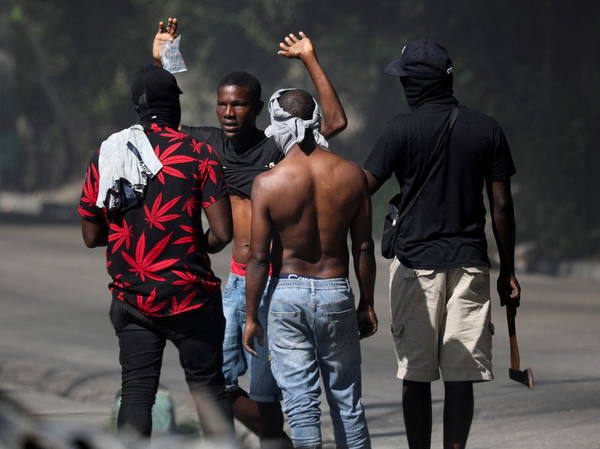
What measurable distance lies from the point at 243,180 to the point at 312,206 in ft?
2.16

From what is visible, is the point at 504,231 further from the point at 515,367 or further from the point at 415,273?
the point at 515,367

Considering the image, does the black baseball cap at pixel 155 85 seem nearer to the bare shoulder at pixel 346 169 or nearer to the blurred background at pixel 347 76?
the bare shoulder at pixel 346 169

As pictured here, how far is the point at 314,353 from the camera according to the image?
466cm

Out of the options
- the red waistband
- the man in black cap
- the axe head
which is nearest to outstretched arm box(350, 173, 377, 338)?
the man in black cap

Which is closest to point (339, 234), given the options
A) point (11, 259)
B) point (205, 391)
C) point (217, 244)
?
point (217, 244)

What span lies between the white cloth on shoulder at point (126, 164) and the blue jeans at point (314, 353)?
63 cm

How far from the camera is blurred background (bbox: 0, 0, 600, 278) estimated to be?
16547 mm

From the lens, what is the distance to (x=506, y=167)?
4.77 meters

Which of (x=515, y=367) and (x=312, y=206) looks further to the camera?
(x=515, y=367)

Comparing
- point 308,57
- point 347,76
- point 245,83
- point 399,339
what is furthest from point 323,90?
point 347,76

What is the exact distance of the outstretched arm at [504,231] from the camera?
478cm

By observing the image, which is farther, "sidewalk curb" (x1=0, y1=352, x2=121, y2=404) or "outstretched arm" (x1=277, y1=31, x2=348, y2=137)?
"sidewalk curb" (x1=0, y1=352, x2=121, y2=404)

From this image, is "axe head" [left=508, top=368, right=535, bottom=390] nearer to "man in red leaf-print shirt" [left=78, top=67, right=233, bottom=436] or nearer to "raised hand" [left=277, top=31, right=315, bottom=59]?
"man in red leaf-print shirt" [left=78, top=67, right=233, bottom=436]

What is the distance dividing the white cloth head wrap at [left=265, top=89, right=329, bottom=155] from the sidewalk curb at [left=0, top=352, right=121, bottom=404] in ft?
10.5
